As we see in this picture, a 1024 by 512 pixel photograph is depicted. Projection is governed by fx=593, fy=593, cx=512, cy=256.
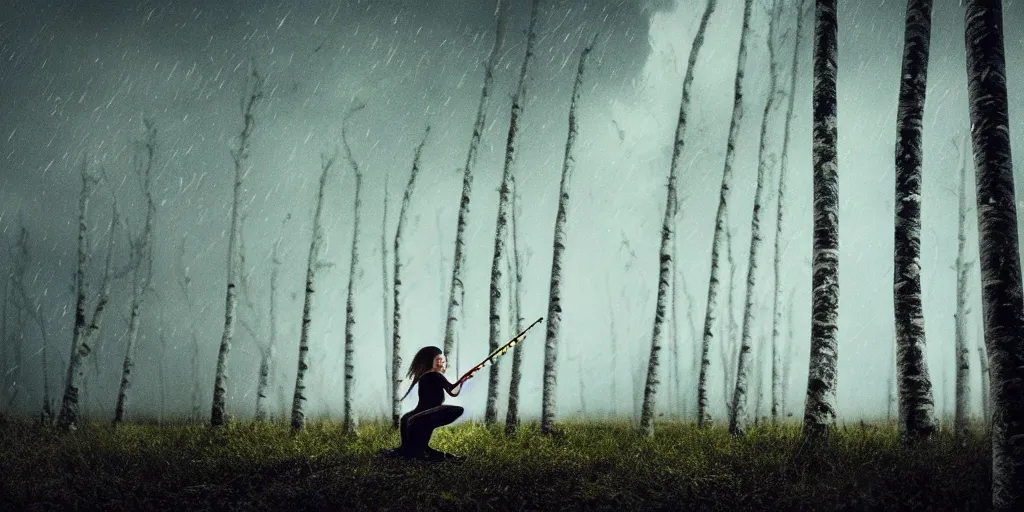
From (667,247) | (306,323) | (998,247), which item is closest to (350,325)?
(306,323)

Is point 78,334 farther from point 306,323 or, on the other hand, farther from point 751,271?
point 751,271

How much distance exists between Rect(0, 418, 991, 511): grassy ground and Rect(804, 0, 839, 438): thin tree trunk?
654mm

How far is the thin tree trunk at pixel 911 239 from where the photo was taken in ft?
25.5

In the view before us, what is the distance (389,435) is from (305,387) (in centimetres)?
561

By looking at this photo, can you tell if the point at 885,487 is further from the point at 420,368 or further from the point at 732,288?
the point at 732,288

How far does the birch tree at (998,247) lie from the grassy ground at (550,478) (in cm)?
61

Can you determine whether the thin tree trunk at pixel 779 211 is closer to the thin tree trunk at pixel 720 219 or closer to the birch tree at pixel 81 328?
the thin tree trunk at pixel 720 219

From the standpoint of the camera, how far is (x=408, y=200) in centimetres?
2031

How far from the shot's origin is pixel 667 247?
590 inches

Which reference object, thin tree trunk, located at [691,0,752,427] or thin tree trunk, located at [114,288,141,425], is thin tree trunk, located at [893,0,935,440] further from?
thin tree trunk, located at [114,288,141,425]

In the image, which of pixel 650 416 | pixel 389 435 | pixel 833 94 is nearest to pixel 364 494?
pixel 389 435

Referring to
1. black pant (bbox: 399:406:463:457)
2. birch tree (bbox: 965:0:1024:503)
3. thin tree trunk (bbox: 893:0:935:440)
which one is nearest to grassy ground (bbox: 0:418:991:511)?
black pant (bbox: 399:406:463:457)

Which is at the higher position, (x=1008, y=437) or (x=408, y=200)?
(x=408, y=200)

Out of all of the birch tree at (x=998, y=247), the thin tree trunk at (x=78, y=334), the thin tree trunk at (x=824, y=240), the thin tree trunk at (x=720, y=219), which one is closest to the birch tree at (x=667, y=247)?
the thin tree trunk at (x=720, y=219)
